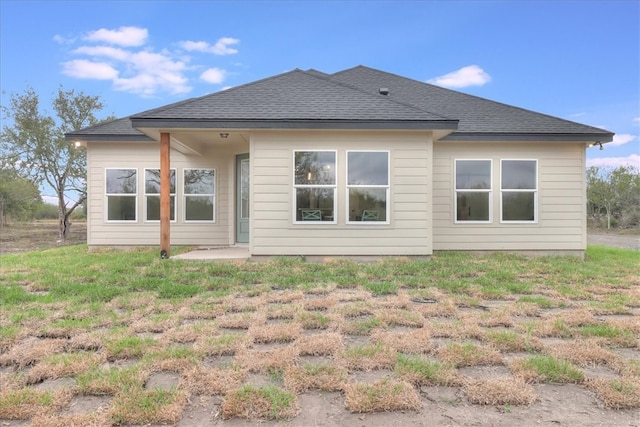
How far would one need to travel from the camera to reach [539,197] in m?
8.91

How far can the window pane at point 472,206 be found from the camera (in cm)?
904

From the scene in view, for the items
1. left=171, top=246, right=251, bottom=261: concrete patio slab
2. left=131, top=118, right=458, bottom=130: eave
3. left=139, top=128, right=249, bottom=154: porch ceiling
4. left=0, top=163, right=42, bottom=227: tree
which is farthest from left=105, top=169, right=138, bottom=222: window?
left=0, top=163, right=42, bottom=227: tree

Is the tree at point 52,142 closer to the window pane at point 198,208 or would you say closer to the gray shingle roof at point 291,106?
the window pane at point 198,208

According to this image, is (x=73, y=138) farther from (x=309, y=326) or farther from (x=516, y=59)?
(x=516, y=59)

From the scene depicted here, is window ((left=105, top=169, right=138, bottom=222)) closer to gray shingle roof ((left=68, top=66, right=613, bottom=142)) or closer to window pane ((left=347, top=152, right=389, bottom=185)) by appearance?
gray shingle roof ((left=68, top=66, right=613, bottom=142))

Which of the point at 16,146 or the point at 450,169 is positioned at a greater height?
the point at 16,146

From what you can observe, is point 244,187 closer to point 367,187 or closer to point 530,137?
point 367,187

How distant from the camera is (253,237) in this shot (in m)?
7.74

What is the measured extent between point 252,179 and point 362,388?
5.89 meters

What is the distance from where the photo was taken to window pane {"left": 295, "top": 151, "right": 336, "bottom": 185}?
783 centimetres

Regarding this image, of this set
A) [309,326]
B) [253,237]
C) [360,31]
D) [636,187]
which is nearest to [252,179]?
[253,237]

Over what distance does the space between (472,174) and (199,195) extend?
280 inches

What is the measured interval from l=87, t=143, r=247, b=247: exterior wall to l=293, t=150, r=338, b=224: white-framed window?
9.27 feet

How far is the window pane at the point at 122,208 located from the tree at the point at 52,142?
7553 millimetres
